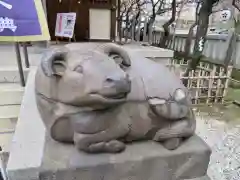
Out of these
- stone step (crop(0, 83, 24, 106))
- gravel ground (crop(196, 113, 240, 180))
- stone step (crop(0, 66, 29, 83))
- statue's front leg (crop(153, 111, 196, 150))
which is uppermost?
statue's front leg (crop(153, 111, 196, 150))

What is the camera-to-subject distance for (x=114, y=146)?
27.9 inches

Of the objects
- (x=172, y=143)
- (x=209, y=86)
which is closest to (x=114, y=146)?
(x=172, y=143)

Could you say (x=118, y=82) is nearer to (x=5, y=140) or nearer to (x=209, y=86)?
(x=5, y=140)

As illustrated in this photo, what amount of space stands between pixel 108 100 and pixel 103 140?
158 mm

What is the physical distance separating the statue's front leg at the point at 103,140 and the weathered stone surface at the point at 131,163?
0.08 feet

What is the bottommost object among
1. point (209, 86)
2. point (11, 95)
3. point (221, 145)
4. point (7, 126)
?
point (221, 145)

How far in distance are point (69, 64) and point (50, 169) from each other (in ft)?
0.99

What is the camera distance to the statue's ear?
Result: 24.0 inches

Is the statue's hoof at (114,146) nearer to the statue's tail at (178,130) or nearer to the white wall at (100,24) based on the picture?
the statue's tail at (178,130)

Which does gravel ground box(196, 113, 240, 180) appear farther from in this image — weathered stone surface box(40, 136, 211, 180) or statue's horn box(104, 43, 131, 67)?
statue's horn box(104, 43, 131, 67)

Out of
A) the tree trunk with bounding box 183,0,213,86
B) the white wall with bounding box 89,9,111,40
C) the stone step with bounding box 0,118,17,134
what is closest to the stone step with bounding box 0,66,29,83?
the stone step with bounding box 0,118,17,134

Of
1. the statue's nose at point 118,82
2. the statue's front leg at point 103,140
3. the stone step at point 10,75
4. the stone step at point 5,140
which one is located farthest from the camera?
the stone step at point 10,75

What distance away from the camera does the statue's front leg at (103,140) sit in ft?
2.20

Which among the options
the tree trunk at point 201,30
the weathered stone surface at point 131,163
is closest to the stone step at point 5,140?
the weathered stone surface at point 131,163
